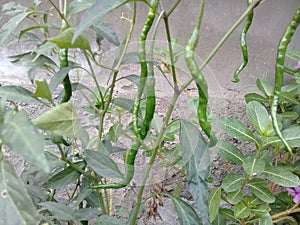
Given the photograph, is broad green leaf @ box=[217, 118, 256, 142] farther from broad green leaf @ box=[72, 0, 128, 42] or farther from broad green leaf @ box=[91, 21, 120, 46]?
broad green leaf @ box=[72, 0, 128, 42]

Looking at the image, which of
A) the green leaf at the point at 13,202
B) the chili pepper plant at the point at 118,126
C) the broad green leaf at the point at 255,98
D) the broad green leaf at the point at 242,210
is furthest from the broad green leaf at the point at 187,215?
the broad green leaf at the point at 255,98

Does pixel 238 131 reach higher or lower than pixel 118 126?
lower

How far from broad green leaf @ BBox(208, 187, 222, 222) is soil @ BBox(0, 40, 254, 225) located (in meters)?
0.08

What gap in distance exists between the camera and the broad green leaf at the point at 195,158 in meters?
0.63

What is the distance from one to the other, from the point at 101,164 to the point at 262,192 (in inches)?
15.5

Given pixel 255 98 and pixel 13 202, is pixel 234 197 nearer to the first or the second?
pixel 255 98

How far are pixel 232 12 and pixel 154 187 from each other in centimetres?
96

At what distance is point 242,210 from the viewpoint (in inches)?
36.3

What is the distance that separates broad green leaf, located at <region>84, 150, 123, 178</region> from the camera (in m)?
0.65

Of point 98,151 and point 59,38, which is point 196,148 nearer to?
point 98,151

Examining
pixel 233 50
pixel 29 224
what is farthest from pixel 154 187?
pixel 233 50

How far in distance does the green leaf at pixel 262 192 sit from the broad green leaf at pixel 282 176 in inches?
1.3

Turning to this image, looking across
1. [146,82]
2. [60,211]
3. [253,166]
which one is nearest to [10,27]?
[146,82]

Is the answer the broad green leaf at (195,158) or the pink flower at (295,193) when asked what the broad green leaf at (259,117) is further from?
the broad green leaf at (195,158)
